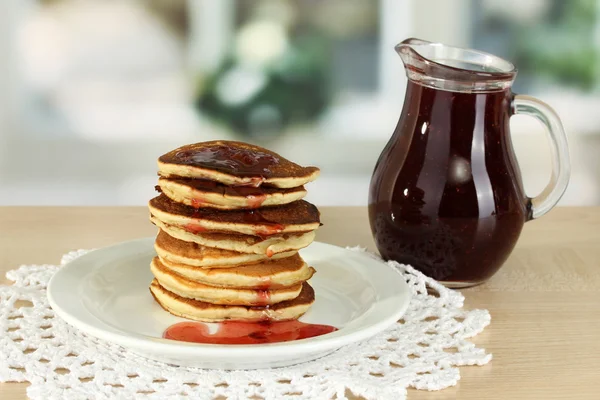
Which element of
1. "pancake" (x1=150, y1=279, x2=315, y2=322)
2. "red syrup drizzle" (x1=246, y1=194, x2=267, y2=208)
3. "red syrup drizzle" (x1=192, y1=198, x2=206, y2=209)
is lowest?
"pancake" (x1=150, y1=279, x2=315, y2=322)

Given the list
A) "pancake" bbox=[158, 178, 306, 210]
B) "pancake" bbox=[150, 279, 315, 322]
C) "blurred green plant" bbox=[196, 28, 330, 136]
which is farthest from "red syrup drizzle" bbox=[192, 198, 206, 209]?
"blurred green plant" bbox=[196, 28, 330, 136]

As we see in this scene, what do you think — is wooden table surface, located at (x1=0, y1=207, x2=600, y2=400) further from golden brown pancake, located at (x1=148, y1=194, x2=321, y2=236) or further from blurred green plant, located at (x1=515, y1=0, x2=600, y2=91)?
blurred green plant, located at (x1=515, y1=0, x2=600, y2=91)

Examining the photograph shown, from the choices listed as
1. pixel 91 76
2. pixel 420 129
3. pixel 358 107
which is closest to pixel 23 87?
pixel 91 76

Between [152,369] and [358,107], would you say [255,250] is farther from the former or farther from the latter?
[358,107]

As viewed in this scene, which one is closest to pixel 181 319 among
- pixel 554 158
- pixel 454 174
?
pixel 454 174

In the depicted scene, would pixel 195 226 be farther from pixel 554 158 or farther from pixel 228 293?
pixel 554 158

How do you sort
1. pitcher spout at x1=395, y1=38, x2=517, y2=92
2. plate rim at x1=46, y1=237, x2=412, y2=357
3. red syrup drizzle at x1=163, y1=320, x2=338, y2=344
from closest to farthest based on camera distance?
plate rim at x1=46, y1=237, x2=412, y2=357 → red syrup drizzle at x1=163, y1=320, x2=338, y2=344 → pitcher spout at x1=395, y1=38, x2=517, y2=92
